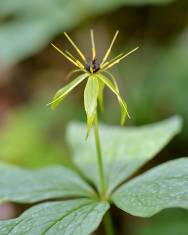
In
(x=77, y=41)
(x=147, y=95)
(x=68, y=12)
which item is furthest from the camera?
(x=77, y=41)

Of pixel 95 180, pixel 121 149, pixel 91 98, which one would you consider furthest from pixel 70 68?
pixel 91 98

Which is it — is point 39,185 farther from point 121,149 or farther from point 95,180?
point 121,149

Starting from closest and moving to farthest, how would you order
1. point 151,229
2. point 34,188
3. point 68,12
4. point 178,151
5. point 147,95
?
point 34,188 → point 151,229 → point 178,151 → point 147,95 → point 68,12

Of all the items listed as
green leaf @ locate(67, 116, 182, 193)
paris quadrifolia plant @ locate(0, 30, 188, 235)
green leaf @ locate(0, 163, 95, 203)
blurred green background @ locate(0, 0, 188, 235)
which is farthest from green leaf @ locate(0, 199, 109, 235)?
blurred green background @ locate(0, 0, 188, 235)

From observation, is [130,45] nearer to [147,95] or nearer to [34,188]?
[147,95]

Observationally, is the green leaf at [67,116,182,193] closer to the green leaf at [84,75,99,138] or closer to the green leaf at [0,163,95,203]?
the green leaf at [0,163,95,203]

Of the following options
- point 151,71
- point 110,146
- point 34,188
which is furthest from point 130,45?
point 34,188

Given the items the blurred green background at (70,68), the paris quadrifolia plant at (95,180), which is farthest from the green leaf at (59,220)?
the blurred green background at (70,68)

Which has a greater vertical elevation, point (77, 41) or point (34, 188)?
point (77, 41)
